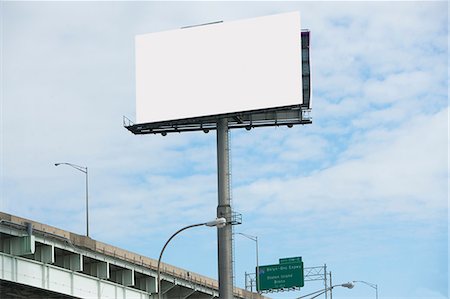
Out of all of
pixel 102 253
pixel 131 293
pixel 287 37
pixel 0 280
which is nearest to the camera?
pixel 0 280

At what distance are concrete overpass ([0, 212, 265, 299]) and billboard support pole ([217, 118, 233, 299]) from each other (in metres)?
4.42

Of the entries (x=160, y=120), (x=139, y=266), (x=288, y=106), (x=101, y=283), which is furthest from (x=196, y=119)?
(x=101, y=283)

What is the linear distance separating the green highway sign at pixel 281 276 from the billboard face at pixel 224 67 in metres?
25.7

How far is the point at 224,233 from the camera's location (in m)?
71.8

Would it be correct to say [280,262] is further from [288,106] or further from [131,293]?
[131,293]

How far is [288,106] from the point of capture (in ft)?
239

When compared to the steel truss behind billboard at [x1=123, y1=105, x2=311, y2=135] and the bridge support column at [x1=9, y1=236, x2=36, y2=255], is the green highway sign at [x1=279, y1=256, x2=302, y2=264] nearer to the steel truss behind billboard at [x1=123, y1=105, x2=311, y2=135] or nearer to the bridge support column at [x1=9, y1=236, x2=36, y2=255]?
the steel truss behind billboard at [x1=123, y1=105, x2=311, y2=135]

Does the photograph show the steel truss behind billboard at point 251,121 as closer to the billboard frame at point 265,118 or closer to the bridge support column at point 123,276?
the billboard frame at point 265,118

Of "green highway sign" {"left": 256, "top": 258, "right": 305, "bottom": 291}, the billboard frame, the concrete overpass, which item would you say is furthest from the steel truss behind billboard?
"green highway sign" {"left": 256, "top": 258, "right": 305, "bottom": 291}

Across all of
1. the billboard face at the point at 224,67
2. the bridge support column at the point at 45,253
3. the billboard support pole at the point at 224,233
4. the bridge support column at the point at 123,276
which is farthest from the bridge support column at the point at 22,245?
the billboard face at the point at 224,67

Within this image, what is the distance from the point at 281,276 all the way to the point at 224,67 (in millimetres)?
30198

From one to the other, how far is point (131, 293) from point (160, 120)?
62.5ft

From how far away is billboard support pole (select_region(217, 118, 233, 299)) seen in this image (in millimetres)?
70812

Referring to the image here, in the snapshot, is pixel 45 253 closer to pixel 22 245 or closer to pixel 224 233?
pixel 22 245
